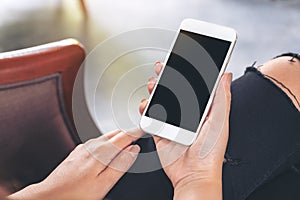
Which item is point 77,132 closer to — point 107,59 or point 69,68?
point 69,68

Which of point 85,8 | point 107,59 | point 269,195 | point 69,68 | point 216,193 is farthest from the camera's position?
point 85,8

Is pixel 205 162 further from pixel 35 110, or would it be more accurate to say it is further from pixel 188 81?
pixel 35 110

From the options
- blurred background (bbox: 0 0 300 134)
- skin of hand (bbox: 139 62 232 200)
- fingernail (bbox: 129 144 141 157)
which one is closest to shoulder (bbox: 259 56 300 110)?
skin of hand (bbox: 139 62 232 200)

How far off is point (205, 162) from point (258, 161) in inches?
4.8

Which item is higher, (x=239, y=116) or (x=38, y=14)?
(x=239, y=116)

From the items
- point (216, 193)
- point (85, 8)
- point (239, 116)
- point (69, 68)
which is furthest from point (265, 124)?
point (85, 8)

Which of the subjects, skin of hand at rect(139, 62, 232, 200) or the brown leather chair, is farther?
the brown leather chair

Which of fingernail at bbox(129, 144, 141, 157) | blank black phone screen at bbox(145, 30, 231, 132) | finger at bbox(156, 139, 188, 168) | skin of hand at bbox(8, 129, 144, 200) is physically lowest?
skin of hand at bbox(8, 129, 144, 200)

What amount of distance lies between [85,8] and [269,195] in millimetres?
1112

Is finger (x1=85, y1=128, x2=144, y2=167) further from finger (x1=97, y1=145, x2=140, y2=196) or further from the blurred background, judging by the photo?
the blurred background

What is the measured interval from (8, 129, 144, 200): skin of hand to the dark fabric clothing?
0.15ft

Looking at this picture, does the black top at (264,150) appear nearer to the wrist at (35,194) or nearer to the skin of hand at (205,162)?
the skin of hand at (205,162)

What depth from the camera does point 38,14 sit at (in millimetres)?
1783

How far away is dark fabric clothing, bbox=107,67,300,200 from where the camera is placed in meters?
0.82
